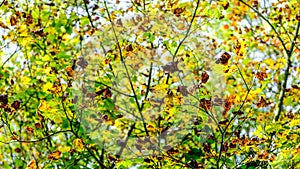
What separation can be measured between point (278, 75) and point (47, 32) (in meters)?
2.98

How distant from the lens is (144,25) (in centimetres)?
269

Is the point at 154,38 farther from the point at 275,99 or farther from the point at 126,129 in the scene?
the point at 275,99

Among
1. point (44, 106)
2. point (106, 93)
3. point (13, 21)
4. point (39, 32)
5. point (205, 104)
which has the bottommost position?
point (205, 104)

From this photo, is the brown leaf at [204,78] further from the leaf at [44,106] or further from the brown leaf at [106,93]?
the leaf at [44,106]

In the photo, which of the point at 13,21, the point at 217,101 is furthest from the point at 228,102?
the point at 13,21

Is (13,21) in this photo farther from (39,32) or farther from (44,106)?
(44,106)

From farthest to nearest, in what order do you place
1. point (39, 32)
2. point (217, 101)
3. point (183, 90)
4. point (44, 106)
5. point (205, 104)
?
point (39, 32) → point (44, 106) → point (217, 101) → point (205, 104) → point (183, 90)

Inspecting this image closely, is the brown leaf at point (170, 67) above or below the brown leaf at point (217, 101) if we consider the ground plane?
above

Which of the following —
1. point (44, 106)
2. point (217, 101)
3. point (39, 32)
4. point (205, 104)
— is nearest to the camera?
point (205, 104)

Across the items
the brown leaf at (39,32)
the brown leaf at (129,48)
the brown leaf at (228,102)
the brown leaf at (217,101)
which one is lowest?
the brown leaf at (228,102)

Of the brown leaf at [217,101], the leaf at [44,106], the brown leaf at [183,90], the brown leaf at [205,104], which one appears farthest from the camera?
the leaf at [44,106]

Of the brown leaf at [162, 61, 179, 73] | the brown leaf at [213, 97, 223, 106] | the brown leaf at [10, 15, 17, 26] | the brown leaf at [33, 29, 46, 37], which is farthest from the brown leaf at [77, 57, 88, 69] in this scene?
the brown leaf at [10, 15, 17, 26]

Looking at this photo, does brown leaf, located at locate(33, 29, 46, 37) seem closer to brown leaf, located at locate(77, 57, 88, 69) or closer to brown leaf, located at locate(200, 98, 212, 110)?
brown leaf, located at locate(77, 57, 88, 69)

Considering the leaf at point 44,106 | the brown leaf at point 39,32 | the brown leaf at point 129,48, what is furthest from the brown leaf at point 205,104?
the brown leaf at point 39,32
